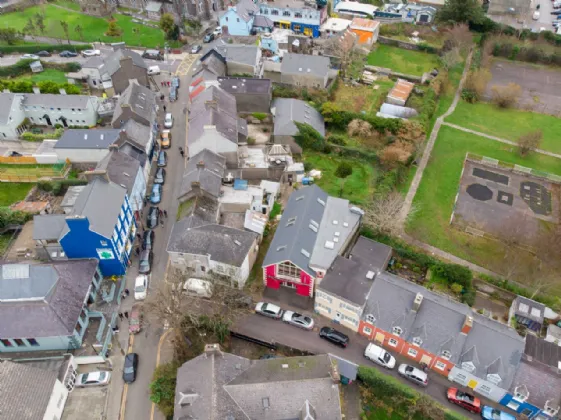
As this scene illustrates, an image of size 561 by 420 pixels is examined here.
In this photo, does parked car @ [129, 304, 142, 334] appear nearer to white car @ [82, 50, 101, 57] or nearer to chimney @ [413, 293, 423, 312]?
chimney @ [413, 293, 423, 312]

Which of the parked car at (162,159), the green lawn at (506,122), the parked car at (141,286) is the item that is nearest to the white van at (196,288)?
the parked car at (141,286)

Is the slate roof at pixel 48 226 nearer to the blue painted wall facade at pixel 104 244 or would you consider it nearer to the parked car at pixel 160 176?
the blue painted wall facade at pixel 104 244

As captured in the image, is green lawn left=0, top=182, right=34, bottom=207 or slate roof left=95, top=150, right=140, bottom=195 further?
green lawn left=0, top=182, right=34, bottom=207

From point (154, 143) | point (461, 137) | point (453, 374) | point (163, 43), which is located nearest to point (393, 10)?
point (461, 137)

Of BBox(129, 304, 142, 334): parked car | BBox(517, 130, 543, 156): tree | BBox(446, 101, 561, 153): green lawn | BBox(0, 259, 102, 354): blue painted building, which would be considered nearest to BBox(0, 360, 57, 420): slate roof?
BBox(0, 259, 102, 354): blue painted building

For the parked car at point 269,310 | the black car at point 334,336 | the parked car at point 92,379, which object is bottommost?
the parked car at point 92,379

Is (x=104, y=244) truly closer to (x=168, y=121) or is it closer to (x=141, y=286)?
(x=141, y=286)
